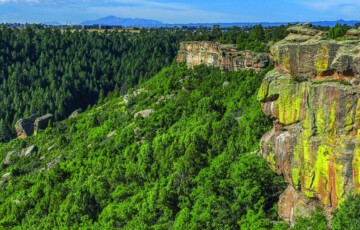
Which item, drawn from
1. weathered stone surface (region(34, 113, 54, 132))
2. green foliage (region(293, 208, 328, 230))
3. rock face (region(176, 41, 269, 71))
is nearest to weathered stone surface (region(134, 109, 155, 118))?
rock face (region(176, 41, 269, 71))

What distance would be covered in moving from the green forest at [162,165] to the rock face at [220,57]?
1868 mm

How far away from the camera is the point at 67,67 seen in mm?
169500

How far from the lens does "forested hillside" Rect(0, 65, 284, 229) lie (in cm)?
4506

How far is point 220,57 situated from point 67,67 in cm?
9137

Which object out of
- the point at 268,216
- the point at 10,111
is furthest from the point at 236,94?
the point at 10,111

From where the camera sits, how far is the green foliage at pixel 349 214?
3054cm

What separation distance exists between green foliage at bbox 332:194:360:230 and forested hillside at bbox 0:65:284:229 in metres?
8.20

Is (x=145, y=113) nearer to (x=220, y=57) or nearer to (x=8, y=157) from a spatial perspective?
(x=220, y=57)

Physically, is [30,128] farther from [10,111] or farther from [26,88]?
[26,88]

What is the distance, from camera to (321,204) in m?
35.5

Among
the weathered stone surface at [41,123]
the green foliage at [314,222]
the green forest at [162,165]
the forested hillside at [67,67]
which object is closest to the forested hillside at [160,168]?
the green forest at [162,165]

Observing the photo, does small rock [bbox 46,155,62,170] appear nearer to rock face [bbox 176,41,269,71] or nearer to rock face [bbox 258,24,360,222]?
rock face [bbox 176,41,269,71]

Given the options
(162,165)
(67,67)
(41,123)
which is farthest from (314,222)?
(67,67)

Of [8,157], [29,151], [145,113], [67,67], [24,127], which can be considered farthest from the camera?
[67,67]
